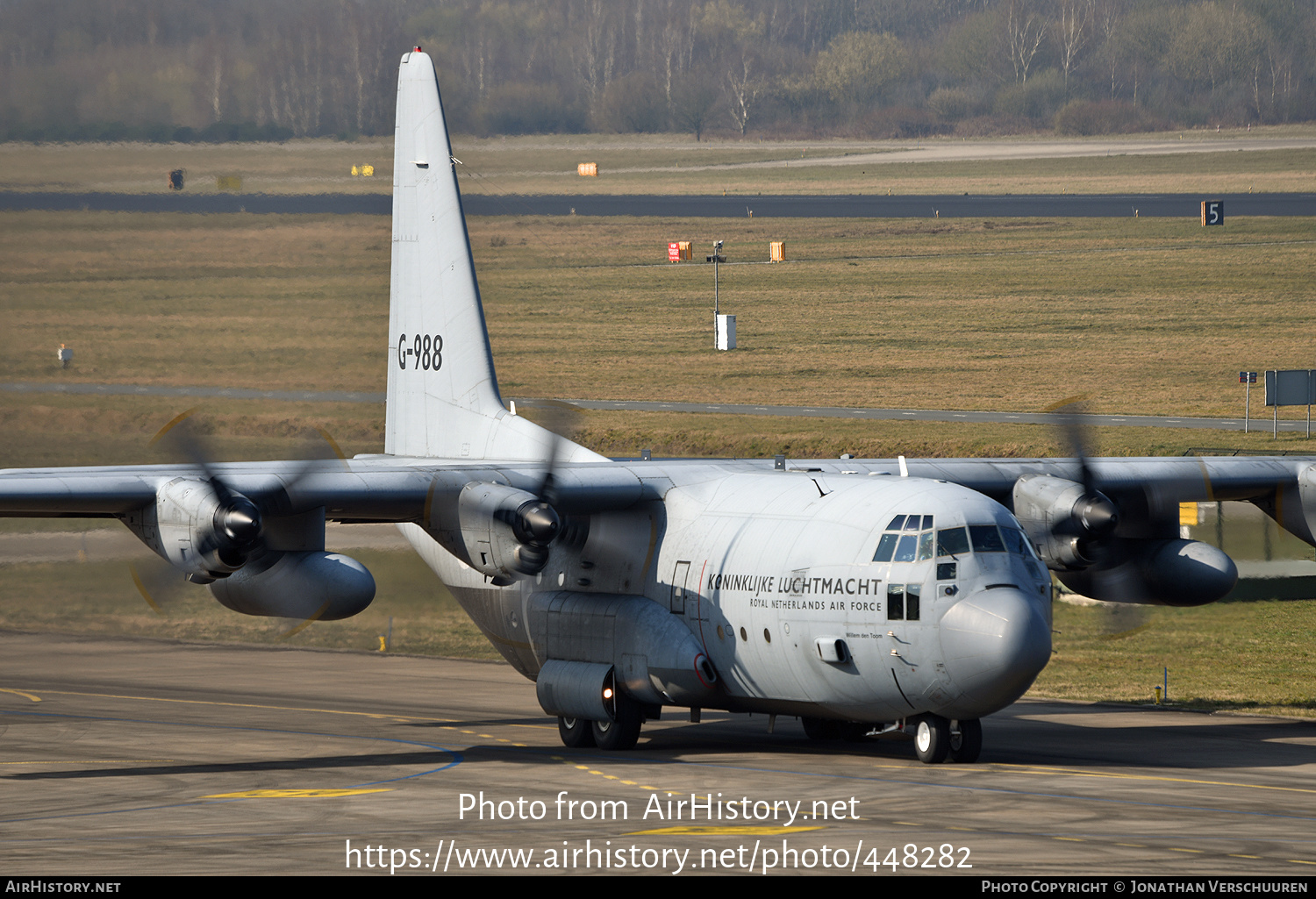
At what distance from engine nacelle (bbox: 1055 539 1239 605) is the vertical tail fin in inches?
423

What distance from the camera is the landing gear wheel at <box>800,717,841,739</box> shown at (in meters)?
26.7

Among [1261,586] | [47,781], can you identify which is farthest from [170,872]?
[1261,586]

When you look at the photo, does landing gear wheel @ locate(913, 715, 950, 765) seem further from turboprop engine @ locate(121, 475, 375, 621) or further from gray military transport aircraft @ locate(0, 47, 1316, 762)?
turboprop engine @ locate(121, 475, 375, 621)

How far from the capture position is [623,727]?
2588 centimetres

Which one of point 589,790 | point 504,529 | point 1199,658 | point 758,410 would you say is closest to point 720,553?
point 504,529

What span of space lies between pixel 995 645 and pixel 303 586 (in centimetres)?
991

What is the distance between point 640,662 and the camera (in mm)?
25109

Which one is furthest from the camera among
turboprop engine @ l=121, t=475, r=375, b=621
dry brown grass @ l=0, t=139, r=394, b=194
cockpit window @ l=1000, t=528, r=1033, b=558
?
dry brown grass @ l=0, t=139, r=394, b=194

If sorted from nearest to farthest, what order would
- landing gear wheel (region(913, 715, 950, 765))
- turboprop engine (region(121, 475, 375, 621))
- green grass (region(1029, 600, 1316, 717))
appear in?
landing gear wheel (region(913, 715, 950, 765)), turboprop engine (region(121, 475, 375, 621)), green grass (region(1029, 600, 1316, 717))

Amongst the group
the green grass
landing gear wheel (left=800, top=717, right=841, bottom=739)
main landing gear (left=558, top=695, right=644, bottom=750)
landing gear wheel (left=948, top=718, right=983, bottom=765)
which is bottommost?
the green grass

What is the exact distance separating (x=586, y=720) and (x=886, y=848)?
9.81m

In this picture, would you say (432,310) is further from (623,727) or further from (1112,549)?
(1112,549)

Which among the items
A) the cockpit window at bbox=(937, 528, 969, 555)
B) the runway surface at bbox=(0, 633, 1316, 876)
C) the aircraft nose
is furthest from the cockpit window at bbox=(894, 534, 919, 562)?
the runway surface at bbox=(0, 633, 1316, 876)

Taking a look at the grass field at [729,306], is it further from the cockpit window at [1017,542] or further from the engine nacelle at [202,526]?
the cockpit window at [1017,542]
